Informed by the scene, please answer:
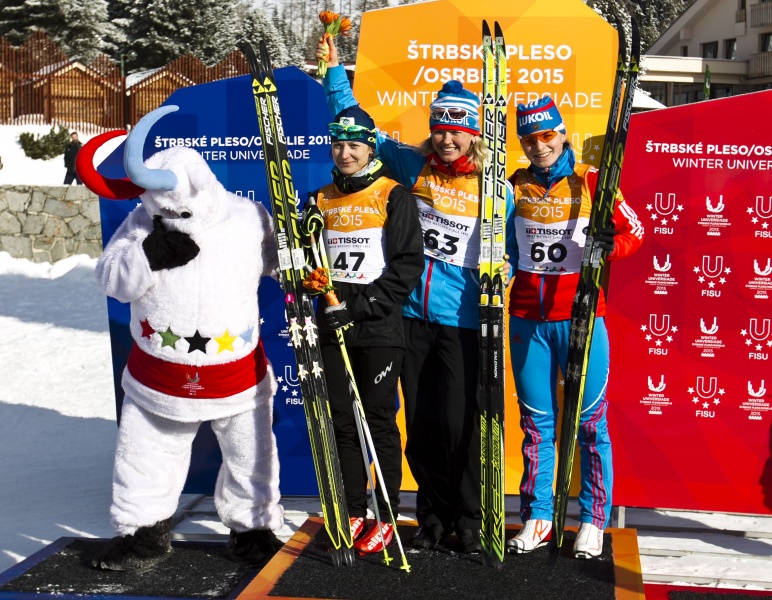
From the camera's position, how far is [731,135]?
4270 mm

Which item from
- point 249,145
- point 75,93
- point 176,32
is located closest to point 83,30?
point 176,32

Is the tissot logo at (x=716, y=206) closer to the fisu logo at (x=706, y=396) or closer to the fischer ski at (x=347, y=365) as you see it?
the fisu logo at (x=706, y=396)

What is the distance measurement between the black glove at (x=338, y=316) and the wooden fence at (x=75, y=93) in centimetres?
2494

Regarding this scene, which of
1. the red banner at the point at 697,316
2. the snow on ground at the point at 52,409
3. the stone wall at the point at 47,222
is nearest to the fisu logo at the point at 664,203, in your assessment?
the red banner at the point at 697,316

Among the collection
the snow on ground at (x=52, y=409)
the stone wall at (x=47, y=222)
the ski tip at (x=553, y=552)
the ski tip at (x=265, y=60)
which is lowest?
the snow on ground at (x=52, y=409)

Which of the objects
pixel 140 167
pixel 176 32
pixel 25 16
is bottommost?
pixel 140 167

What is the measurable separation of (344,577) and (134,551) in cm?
87

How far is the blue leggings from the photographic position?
3736 millimetres

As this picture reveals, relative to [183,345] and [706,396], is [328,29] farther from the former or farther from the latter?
[706,396]

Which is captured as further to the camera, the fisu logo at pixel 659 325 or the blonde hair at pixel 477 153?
the fisu logo at pixel 659 325

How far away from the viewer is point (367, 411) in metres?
3.67

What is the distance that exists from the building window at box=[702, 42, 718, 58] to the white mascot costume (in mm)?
34887

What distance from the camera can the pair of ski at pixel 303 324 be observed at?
361cm

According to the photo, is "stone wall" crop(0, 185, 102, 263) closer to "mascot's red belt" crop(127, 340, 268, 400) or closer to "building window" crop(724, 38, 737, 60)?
"mascot's red belt" crop(127, 340, 268, 400)
